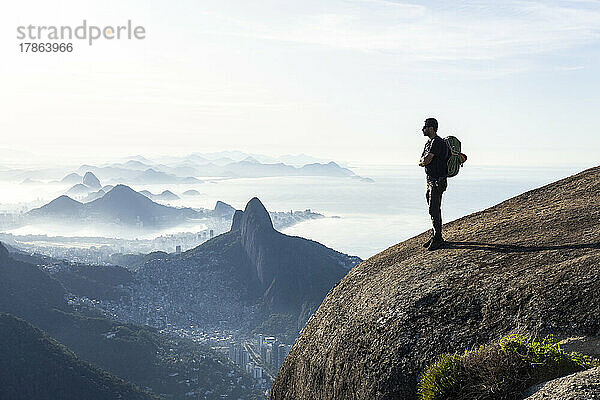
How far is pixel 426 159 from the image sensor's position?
47.0 feet

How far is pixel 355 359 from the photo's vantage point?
12.5 m

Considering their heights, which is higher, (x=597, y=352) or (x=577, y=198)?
(x=577, y=198)

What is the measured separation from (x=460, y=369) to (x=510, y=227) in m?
8.05

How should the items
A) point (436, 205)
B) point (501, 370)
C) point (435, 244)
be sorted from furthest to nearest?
point (435, 244) → point (436, 205) → point (501, 370)

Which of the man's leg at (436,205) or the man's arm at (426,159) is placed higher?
the man's arm at (426,159)

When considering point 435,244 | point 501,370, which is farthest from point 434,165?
point 501,370

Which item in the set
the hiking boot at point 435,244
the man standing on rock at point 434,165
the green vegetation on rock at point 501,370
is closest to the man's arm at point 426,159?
the man standing on rock at point 434,165

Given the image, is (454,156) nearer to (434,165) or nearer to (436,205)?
(434,165)

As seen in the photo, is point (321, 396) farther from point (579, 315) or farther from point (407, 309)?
point (579, 315)

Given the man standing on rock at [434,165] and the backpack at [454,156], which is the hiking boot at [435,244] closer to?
the man standing on rock at [434,165]

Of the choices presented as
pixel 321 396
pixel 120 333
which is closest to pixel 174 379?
pixel 120 333

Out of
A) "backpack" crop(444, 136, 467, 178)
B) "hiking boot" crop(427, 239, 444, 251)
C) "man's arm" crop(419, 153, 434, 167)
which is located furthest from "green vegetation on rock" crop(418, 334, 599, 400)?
"hiking boot" crop(427, 239, 444, 251)

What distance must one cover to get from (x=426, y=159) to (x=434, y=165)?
0.42m

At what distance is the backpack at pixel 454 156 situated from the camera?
1446 centimetres
